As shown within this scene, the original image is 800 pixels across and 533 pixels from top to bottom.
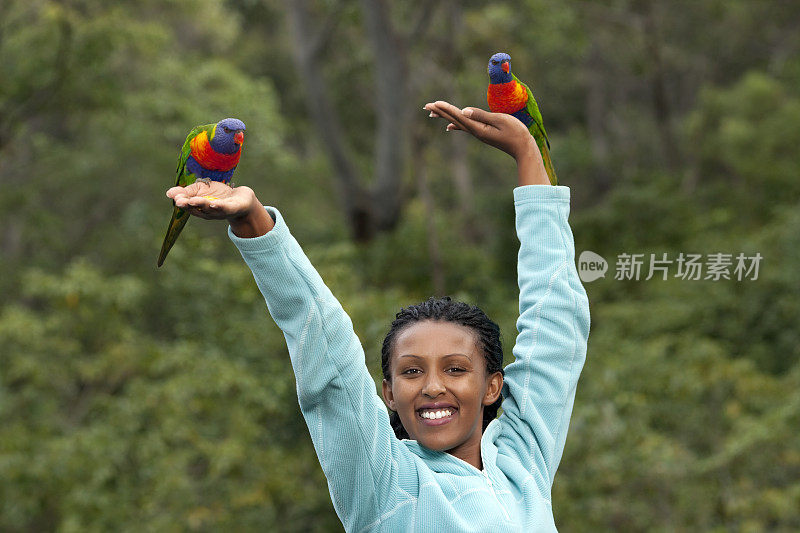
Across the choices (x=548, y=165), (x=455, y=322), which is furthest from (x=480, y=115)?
(x=455, y=322)

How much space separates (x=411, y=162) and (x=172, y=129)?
3942 millimetres

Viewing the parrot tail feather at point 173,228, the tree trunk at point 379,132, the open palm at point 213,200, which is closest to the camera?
the open palm at point 213,200

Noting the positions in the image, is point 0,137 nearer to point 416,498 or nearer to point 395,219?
point 395,219

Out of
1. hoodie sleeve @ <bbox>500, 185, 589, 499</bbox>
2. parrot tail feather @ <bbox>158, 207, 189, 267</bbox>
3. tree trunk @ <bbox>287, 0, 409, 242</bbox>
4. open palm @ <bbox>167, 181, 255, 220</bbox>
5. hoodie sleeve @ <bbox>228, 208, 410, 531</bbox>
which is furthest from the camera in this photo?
tree trunk @ <bbox>287, 0, 409, 242</bbox>

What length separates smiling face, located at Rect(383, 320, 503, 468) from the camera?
1475 millimetres

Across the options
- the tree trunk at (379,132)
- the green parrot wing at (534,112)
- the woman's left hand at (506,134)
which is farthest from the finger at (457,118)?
the tree trunk at (379,132)

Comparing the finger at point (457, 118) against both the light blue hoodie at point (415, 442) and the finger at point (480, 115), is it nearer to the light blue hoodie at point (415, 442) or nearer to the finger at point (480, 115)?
the finger at point (480, 115)

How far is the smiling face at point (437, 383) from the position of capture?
58.1 inches

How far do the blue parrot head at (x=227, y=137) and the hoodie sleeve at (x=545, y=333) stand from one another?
1.64ft

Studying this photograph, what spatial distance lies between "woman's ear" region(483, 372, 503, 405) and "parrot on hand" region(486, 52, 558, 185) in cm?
35

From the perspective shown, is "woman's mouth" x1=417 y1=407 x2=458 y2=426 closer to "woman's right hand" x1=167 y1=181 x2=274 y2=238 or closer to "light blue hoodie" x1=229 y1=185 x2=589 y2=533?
"light blue hoodie" x1=229 y1=185 x2=589 y2=533

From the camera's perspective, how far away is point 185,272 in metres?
6.79

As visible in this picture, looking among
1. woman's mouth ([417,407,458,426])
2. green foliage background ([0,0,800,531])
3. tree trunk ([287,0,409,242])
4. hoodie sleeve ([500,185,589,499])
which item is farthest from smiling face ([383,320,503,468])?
tree trunk ([287,0,409,242])

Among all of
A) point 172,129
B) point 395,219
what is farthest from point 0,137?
point 395,219
